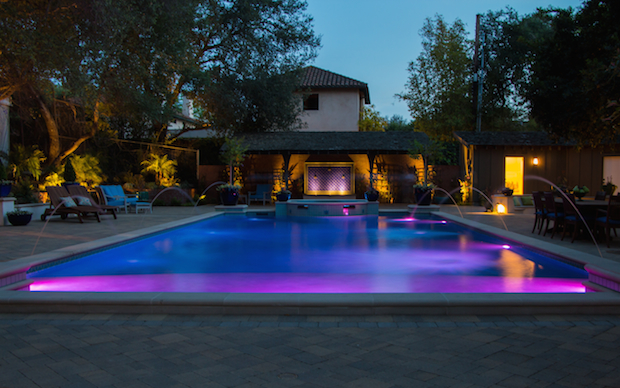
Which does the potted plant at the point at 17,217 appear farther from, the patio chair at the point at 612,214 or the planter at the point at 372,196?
the patio chair at the point at 612,214

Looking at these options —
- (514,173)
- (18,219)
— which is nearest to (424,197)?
(514,173)

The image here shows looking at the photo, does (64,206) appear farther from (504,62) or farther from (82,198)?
(504,62)

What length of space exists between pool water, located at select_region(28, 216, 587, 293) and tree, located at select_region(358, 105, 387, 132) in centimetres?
1549

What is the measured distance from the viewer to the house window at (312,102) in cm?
2506

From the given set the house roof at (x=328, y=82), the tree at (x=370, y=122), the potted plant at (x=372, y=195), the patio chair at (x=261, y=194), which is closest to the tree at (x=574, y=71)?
the potted plant at (x=372, y=195)

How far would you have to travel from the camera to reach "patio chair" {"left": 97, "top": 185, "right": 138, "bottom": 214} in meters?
13.4

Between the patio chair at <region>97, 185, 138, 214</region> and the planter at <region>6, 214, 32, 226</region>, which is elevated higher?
the patio chair at <region>97, 185, 138, 214</region>

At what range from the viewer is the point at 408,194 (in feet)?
66.1

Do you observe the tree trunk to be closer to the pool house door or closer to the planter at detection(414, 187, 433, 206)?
the planter at detection(414, 187, 433, 206)

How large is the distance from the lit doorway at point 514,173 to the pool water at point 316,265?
9.03m

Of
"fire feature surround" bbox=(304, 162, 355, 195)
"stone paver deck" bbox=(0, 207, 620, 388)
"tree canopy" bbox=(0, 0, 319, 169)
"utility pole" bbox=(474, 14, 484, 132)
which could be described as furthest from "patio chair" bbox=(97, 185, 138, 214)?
"utility pole" bbox=(474, 14, 484, 132)

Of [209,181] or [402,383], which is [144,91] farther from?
[402,383]

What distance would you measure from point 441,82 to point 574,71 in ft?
58.6

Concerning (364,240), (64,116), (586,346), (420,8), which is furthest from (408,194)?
(420,8)
